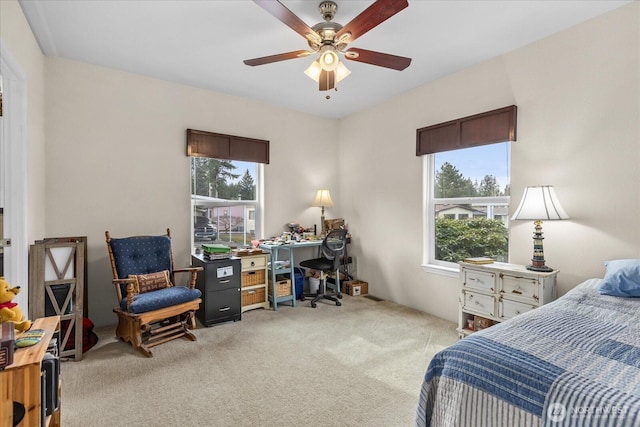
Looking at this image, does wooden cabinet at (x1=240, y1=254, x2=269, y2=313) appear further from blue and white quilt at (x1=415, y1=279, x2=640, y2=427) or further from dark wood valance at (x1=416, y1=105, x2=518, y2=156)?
blue and white quilt at (x1=415, y1=279, x2=640, y2=427)

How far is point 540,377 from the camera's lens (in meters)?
0.99

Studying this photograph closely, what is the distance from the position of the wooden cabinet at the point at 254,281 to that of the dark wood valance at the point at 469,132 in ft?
7.68

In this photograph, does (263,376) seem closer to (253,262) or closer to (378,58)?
Result: (253,262)

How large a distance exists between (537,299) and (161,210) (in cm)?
373

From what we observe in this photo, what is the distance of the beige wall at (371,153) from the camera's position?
237 cm

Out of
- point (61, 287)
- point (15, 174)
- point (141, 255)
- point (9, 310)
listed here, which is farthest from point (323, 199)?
point (9, 310)

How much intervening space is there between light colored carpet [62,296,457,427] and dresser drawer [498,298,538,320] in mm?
548

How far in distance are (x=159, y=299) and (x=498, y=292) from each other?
9.56ft

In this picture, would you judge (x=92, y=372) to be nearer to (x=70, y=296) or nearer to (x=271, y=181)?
(x=70, y=296)

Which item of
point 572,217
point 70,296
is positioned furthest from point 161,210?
point 572,217

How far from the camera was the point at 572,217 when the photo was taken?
2.55 metres

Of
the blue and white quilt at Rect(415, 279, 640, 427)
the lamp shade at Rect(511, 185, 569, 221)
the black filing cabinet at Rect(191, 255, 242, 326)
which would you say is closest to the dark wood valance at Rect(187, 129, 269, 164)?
the black filing cabinet at Rect(191, 255, 242, 326)

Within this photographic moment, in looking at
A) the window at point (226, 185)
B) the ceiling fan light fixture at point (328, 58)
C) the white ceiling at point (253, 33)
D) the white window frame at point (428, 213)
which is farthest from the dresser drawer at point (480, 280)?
the window at point (226, 185)

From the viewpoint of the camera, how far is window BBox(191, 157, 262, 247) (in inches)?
153
